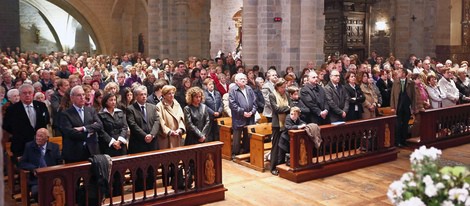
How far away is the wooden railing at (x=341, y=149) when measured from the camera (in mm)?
8070

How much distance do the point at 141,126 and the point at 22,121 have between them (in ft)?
5.69

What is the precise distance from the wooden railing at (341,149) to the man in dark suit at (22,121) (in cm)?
387

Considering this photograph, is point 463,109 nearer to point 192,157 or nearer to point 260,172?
point 260,172

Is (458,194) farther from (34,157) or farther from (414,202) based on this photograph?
(34,157)

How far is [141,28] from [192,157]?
957 inches

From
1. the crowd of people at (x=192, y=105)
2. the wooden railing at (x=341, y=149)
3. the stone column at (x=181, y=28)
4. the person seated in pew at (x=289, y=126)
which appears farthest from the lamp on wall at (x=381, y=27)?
the person seated in pew at (x=289, y=126)

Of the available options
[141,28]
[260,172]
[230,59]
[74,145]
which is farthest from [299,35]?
[141,28]

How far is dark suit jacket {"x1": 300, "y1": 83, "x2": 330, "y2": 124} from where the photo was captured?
874cm

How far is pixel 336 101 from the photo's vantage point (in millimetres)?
9164

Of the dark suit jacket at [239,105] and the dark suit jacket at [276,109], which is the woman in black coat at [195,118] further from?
the dark suit jacket at [239,105]

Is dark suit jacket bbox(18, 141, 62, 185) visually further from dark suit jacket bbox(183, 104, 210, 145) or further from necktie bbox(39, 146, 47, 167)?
dark suit jacket bbox(183, 104, 210, 145)

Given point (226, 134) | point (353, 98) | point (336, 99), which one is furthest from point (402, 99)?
point (226, 134)

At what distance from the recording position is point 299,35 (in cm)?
1495

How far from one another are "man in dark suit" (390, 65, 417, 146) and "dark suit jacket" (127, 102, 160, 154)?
5.19m
